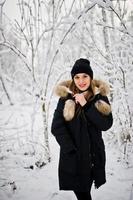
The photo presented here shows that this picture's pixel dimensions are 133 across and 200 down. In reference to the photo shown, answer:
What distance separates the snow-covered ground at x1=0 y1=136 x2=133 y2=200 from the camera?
3.40 m

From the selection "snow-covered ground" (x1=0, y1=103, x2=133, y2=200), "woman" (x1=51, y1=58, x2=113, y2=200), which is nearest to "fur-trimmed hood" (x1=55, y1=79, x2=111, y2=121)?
"woman" (x1=51, y1=58, x2=113, y2=200)

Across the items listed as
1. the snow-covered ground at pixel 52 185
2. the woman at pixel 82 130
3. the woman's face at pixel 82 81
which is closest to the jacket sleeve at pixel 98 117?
the woman at pixel 82 130

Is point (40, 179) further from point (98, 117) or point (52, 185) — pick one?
point (98, 117)

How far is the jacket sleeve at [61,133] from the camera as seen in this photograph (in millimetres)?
2328

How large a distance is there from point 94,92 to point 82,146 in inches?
21.4

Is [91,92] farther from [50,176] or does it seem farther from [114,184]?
[50,176]

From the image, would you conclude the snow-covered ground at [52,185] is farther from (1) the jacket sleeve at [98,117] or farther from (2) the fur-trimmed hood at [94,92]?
(2) the fur-trimmed hood at [94,92]

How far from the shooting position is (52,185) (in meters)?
3.77

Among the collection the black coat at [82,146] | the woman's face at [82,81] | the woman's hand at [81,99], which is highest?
the woman's face at [82,81]

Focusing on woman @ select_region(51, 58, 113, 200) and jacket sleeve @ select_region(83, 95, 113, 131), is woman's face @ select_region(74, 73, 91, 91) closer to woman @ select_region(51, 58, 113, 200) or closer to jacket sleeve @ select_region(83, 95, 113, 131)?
woman @ select_region(51, 58, 113, 200)

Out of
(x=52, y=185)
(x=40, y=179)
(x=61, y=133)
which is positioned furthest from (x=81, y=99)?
(x=40, y=179)

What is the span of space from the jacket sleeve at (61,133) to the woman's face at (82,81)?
0.78 feet

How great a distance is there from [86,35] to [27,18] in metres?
1.43

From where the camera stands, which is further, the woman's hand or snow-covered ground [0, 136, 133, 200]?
snow-covered ground [0, 136, 133, 200]
